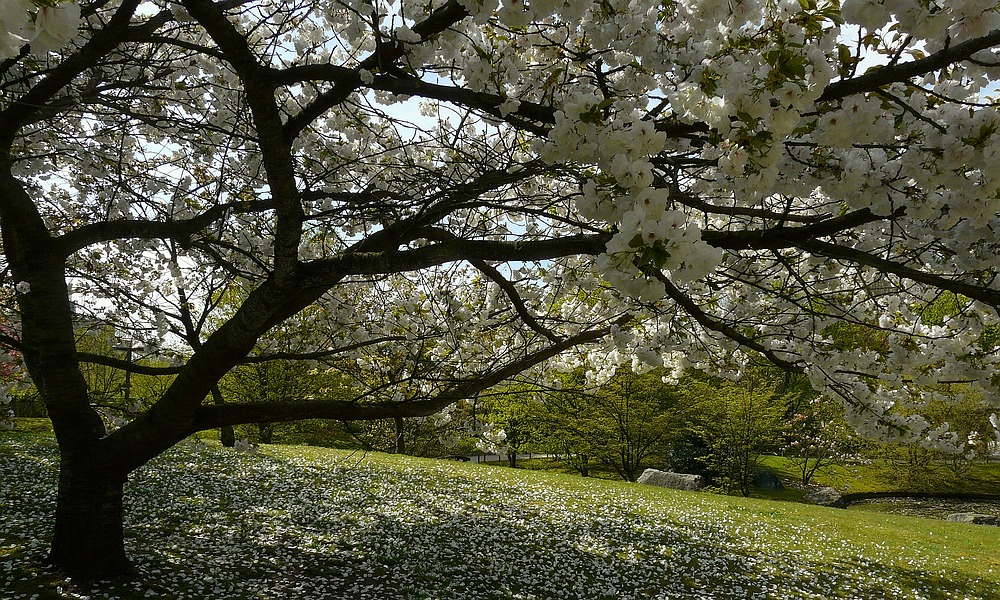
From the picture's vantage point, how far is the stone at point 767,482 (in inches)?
872

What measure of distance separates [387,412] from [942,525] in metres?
12.0

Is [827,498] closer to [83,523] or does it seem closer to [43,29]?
[83,523]

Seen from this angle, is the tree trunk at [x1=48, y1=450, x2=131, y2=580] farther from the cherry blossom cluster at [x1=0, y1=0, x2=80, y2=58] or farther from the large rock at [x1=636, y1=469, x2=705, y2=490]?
the large rock at [x1=636, y1=469, x2=705, y2=490]

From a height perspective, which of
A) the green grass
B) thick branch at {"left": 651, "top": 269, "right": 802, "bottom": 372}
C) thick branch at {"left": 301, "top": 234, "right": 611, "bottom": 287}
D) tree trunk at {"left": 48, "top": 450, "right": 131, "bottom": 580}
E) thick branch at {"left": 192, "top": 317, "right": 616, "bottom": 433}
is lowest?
the green grass

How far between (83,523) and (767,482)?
924 inches

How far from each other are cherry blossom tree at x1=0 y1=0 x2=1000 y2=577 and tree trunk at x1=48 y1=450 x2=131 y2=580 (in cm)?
2

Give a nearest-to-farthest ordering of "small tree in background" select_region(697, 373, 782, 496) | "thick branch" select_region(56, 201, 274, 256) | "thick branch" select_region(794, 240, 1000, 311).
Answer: "thick branch" select_region(794, 240, 1000, 311) → "thick branch" select_region(56, 201, 274, 256) → "small tree in background" select_region(697, 373, 782, 496)

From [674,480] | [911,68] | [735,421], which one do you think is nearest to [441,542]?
Answer: [911,68]

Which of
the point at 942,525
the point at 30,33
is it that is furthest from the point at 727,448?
the point at 30,33

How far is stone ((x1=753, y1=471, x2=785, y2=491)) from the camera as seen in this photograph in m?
22.2

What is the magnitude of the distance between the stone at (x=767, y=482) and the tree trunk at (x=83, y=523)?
22774mm

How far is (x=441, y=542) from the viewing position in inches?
239

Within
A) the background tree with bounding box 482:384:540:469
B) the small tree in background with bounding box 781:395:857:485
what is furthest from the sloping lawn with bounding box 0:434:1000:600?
the small tree in background with bounding box 781:395:857:485

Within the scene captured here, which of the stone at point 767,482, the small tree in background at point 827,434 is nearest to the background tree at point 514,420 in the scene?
the small tree in background at point 827,434
